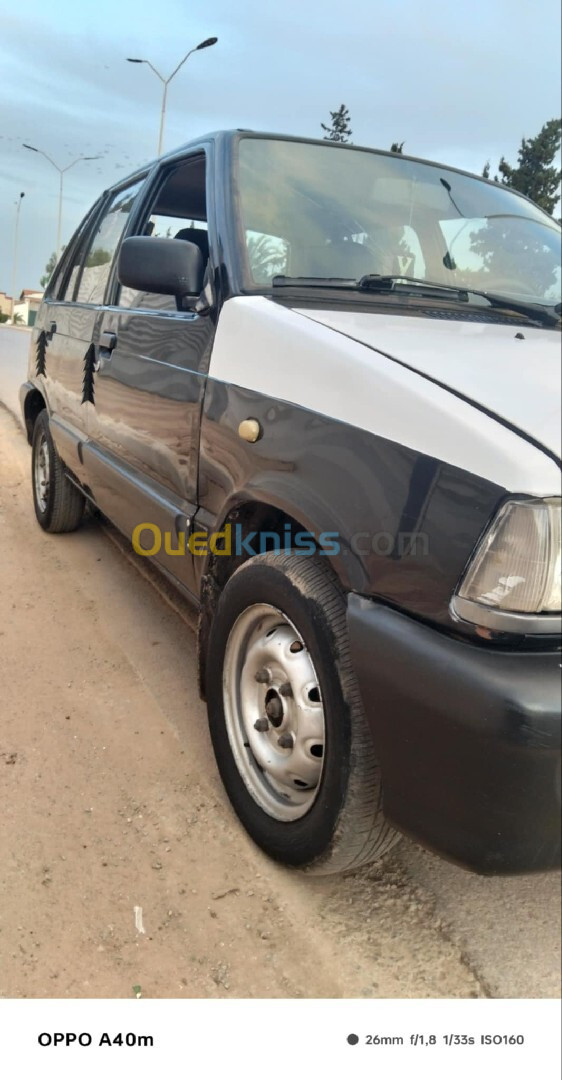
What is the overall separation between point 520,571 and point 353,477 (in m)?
0.43

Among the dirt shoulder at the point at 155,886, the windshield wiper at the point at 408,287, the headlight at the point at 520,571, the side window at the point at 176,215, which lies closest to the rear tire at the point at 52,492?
the side window at the point at 176,215

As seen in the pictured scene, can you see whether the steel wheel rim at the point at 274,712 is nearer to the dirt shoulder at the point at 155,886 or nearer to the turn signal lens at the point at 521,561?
the dirt shoulder at the point at 155,886

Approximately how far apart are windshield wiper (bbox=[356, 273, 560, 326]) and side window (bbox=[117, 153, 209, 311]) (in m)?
0.58

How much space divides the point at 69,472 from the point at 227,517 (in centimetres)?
248

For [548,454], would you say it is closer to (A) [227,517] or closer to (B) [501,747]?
(B) [501,747]

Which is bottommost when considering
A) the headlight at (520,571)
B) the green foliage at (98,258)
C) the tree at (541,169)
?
the headlight at (520,571)

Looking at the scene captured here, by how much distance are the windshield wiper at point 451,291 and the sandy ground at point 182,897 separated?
160 centimetres

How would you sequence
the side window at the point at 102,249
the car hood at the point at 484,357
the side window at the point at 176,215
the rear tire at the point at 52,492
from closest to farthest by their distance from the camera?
1. the car hood at the point at 484,357
2. the side window at the point at 176,215
3. the side window at the point at 102,249
4. the rear tire at the point at 52,492

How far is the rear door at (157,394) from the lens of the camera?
8.40ft

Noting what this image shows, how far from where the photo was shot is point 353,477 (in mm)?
1697

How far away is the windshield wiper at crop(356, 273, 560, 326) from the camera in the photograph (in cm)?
229

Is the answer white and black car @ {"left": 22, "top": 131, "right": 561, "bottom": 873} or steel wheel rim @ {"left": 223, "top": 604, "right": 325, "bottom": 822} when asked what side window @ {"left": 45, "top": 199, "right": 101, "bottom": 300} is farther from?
steel wheel rim @ {"left": 223, "top": 604, "right": 325, "bottom": 822}

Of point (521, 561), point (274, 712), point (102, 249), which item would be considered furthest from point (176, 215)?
point (521, 561)

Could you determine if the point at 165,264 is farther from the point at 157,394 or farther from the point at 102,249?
the point at 102,249
